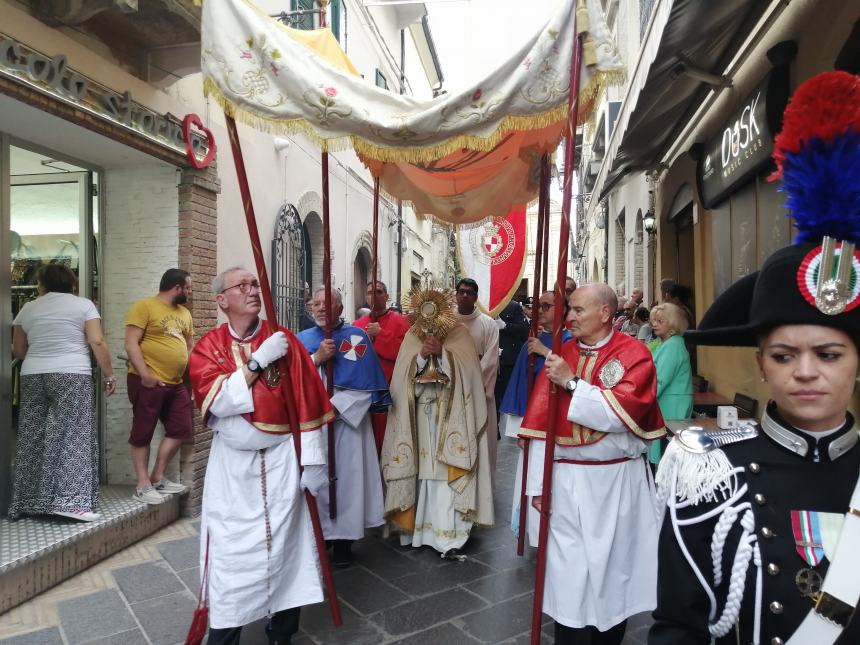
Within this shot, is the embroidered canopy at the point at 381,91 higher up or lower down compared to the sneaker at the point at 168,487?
higher up

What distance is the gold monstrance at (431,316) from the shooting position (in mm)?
4590

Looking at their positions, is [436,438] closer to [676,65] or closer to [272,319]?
[272,319]

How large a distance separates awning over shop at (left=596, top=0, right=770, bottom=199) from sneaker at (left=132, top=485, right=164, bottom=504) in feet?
16.2

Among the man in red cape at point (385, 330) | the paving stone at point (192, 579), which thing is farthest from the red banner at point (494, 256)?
the paving stone at point (192, 579)

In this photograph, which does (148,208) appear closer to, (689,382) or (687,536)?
(689,382)

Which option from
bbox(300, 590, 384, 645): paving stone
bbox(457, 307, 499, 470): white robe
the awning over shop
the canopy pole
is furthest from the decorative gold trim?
bbox(457, 307, 499, 470): white robe

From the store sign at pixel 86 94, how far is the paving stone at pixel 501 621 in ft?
13.3

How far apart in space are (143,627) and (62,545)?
949 mm

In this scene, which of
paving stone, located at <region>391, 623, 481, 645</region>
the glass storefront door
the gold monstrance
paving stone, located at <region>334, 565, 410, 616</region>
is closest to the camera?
paving stone, located at <region>391, 623, 481, 645</region>

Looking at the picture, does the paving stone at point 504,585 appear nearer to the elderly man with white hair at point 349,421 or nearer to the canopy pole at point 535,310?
the canopy pole at point 535,310

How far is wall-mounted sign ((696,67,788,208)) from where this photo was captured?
445 centimetres

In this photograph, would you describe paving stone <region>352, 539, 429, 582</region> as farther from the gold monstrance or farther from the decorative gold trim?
the decorative gold trim

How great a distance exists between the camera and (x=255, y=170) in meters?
7.10

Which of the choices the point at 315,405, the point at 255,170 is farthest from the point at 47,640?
the point at 255,170
